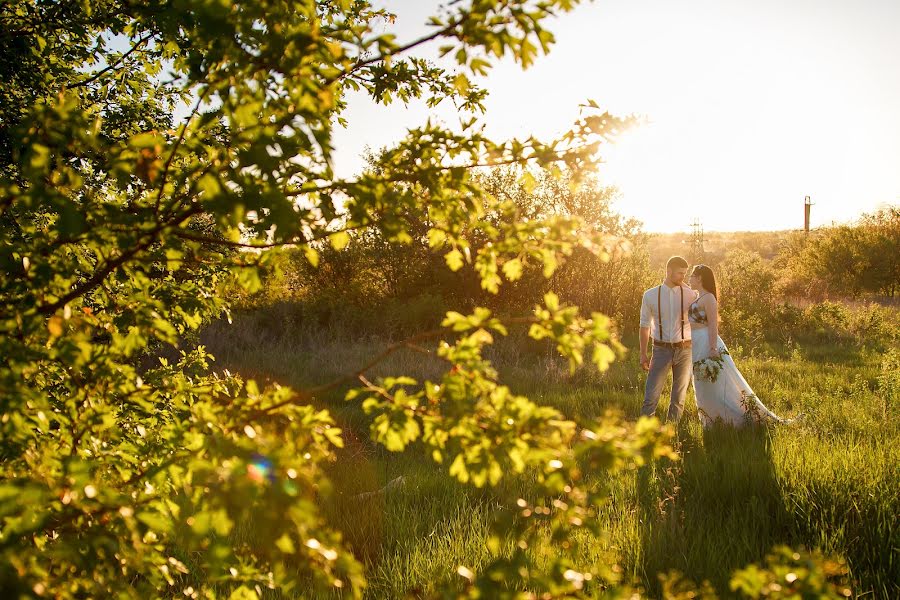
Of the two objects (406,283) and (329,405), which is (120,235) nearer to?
(329,405)

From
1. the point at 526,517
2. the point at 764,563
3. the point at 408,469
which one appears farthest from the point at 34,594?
the point at 408,469

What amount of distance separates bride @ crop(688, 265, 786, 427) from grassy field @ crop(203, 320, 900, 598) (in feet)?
1.35

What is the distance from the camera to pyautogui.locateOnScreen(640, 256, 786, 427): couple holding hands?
6.59m

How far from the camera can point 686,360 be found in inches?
265

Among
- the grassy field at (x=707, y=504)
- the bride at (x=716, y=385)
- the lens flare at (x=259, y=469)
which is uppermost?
the lens flare at (x=259, y=469)

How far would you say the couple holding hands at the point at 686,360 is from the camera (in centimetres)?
659

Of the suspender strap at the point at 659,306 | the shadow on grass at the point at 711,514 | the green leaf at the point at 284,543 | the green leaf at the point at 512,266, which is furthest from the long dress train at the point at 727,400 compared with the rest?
the green leaf at the point at 284,543

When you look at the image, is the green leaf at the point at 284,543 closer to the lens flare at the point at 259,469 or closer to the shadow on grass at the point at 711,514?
the lens flare at the point at 259,469

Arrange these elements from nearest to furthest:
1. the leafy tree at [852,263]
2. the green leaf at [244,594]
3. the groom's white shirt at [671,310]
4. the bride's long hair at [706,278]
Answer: the green leaf at [244,594] → the groom's white shirt at [671,310] → the bride's long hair at [706,278] → the leafy tree at [852,263]

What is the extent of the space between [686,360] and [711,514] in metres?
2.95

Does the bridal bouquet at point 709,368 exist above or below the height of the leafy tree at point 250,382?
Answer: below

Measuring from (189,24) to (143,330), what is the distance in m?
0.94

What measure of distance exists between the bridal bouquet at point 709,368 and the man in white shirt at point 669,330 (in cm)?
17

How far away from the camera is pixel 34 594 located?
1.11m
